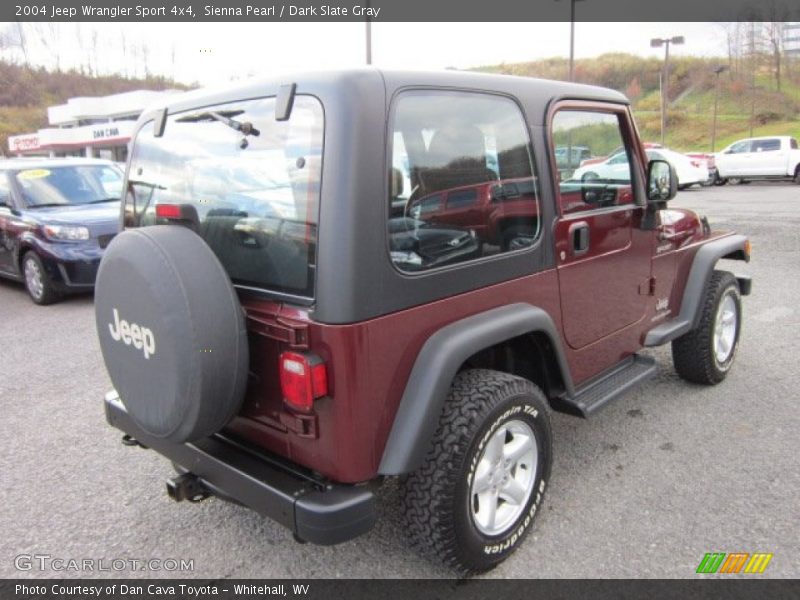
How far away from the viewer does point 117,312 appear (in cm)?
227

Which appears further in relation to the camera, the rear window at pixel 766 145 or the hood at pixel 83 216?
the rear window at pixel 766 145

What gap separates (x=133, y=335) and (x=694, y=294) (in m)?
3.22

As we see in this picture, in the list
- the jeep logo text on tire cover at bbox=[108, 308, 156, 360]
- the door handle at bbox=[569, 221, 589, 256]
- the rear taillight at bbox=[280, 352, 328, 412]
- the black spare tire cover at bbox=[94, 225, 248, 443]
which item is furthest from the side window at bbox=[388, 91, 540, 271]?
the jeep logo text on tire cover at bbox=[108, 308, 156, 360]

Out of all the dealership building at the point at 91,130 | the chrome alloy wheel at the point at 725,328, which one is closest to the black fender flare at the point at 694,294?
the chrome alloy wheel at the point at 725,328

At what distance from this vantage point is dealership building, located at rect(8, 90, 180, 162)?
4648cm

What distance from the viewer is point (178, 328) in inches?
79.0

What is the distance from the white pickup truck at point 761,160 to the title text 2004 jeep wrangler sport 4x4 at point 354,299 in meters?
21.6

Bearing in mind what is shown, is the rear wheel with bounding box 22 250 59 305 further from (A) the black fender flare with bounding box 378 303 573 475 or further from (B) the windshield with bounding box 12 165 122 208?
(A) the black fender flare with bounding box 378 303 573 475

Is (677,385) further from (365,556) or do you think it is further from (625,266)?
(365,556)

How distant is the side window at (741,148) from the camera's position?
21422 millimetres

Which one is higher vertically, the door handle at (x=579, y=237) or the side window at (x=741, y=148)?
the side window at (x=741, y=148)

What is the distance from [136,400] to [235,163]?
96cm

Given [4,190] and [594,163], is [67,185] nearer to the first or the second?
[4,190]

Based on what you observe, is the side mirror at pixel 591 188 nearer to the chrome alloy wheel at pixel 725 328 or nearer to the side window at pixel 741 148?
the chrome alloy wheel at pixel 725 328
